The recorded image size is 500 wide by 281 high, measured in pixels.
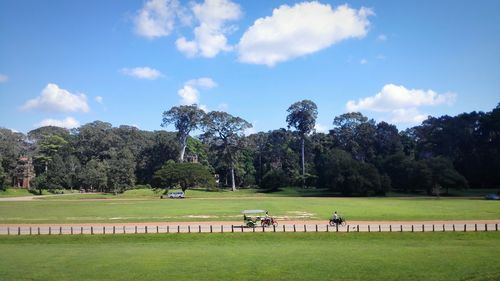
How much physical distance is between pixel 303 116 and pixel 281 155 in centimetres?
1539

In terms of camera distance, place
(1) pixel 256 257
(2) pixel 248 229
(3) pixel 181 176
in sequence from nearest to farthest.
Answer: (1) pixel 256 257 < (2) pixel 248 229 < (3) pixel 181 176

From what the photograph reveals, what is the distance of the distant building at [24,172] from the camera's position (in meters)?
111

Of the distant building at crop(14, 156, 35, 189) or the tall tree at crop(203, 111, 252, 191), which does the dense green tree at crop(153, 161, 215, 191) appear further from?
the distant building at crop(14, 156, 35, 189)

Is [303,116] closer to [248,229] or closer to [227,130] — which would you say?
[227,130]

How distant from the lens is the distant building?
11118 cm

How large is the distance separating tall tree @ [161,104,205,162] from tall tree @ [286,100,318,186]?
26136mm

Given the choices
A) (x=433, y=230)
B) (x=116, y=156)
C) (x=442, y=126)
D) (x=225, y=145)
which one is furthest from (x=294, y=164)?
(x=433, y=230)

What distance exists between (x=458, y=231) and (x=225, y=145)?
8339cm

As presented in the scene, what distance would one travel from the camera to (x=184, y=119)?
11750 centimetres

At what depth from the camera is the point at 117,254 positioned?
911 inches

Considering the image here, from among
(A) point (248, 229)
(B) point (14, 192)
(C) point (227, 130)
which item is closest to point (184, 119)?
(C) point (227, 130)

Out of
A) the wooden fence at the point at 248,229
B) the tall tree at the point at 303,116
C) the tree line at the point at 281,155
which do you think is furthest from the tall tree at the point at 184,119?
the wooden fence at the point at 248,229

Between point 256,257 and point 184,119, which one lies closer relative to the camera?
point 256,257

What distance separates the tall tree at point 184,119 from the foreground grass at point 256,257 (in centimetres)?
8728
